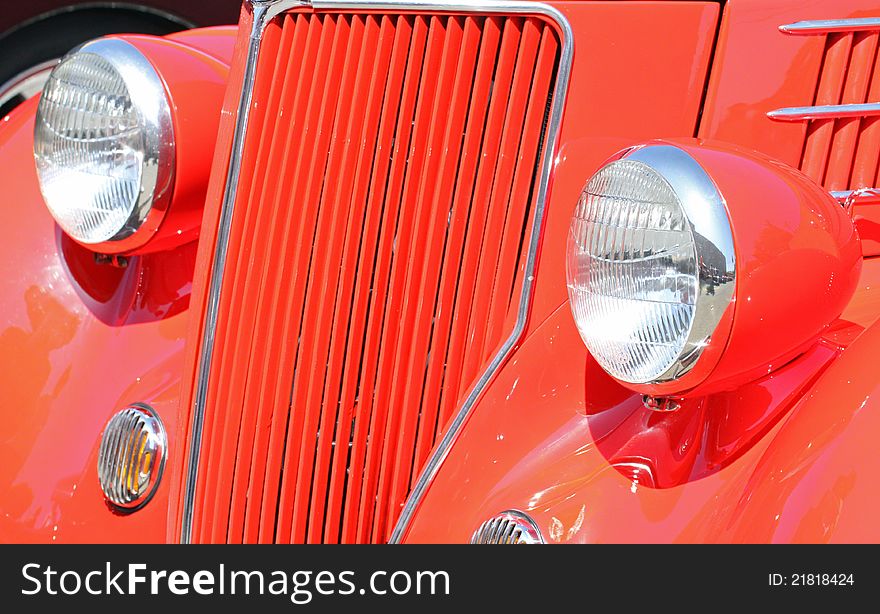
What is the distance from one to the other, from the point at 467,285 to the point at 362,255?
183 mm

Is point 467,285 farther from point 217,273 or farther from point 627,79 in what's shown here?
point 217,273

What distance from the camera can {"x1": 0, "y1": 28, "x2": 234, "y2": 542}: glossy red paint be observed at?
2.05 m

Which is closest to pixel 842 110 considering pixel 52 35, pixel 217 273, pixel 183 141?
pixel 217 273

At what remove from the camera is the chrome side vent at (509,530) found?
1481 millimetres

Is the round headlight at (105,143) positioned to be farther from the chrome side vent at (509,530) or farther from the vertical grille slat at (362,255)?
the chrome side vent at (509,530)

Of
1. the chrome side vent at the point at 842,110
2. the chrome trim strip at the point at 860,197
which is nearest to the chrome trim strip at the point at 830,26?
the chrome side vent at the point at 842,110

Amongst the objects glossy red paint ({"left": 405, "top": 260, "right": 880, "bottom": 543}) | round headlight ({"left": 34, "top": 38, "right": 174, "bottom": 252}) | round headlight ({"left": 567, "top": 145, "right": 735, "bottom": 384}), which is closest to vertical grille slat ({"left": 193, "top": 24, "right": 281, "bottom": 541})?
round headlight ({"left": 34, "top": 38, "right": 174, "bottom": 252})

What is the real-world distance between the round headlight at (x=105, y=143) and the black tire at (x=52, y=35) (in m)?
2.48

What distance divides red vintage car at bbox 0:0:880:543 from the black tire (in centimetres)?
248

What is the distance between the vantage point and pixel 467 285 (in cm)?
171

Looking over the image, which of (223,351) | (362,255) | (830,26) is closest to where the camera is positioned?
(830,26)

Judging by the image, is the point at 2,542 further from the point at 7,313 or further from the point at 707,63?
the point at 707,63

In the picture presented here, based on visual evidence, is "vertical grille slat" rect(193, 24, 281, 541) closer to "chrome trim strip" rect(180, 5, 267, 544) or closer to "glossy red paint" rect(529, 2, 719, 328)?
"chrome trim strip" rect(180, 5, 267, 544)

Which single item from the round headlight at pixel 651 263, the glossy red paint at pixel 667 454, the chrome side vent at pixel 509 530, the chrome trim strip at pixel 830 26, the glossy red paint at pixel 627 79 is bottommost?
the chrome side vent at pixel 509 530
